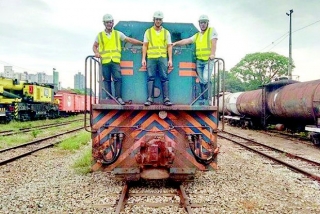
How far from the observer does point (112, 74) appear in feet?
19.5

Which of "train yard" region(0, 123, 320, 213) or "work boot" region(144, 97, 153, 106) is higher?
"work boot" region(144, 97, 153, 106)

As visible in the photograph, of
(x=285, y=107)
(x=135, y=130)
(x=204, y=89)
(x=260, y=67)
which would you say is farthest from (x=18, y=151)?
(x=260, y=67)


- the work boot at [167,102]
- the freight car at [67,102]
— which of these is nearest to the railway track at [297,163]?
the work boot at [167,102]

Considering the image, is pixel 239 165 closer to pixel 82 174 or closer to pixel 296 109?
pixel 82 174

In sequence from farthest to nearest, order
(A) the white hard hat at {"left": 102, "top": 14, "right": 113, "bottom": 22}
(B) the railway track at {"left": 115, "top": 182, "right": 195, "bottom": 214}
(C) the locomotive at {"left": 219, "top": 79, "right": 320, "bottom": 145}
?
(C) the locomotive at {"left": 219, "top": 79, "right": 320, "bottom": 145}, (A) the white hard hat at {"left": 102, "top": 14, "right": 113, "bottom": 22}, (B) the railway track at {"left": 115, "top": 182, "right": 195, "bottom": 214}

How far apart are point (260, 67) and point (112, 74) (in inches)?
2371

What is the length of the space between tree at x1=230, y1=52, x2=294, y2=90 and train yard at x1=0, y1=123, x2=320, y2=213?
56.1m

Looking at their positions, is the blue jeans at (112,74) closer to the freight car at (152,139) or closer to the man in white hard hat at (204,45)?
the freight car at (152,139)

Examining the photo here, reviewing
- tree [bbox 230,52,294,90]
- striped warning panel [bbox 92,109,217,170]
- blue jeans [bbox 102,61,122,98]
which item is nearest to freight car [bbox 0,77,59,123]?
blue jeans [bbox 102,61,122,98]

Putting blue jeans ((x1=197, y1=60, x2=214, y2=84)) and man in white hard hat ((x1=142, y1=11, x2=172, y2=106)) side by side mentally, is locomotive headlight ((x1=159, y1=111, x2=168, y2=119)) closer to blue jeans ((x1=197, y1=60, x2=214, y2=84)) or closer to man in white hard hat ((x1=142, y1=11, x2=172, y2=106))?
man in white hard hat ((x1=142, y1=11, x2=172, y2=106))

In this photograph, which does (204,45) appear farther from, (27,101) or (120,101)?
(27,101)

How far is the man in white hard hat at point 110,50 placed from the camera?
19.0 feet

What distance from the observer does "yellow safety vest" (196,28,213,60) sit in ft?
19.9

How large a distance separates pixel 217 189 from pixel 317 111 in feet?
24.3
